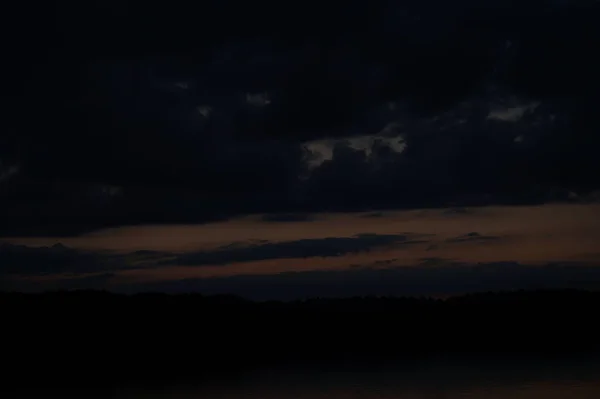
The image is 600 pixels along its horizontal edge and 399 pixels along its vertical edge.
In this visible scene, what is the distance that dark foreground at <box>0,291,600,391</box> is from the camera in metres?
47.5

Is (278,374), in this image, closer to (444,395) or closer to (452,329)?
(444,395)

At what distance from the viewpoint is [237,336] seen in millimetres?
63344

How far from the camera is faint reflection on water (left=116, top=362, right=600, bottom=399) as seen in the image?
33531 mm

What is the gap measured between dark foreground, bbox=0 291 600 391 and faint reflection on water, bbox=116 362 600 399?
376 centimetres

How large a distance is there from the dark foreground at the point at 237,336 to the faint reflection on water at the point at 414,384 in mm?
3758

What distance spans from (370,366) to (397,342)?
20860 mm

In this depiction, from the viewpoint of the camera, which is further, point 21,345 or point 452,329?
point 452,329

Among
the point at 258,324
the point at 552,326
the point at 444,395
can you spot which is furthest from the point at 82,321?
the point at 552,326

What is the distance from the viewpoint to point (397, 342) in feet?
219

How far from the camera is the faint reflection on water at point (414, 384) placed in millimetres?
33531

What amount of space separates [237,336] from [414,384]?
27.6m

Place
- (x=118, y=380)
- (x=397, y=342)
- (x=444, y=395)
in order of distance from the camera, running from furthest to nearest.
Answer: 1. (x=397, y=342)
2. (x=118, y=380)
3. (x=444, y=395)

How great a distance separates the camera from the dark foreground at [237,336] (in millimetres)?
47469

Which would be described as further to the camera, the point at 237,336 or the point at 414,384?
the point at 237,336
